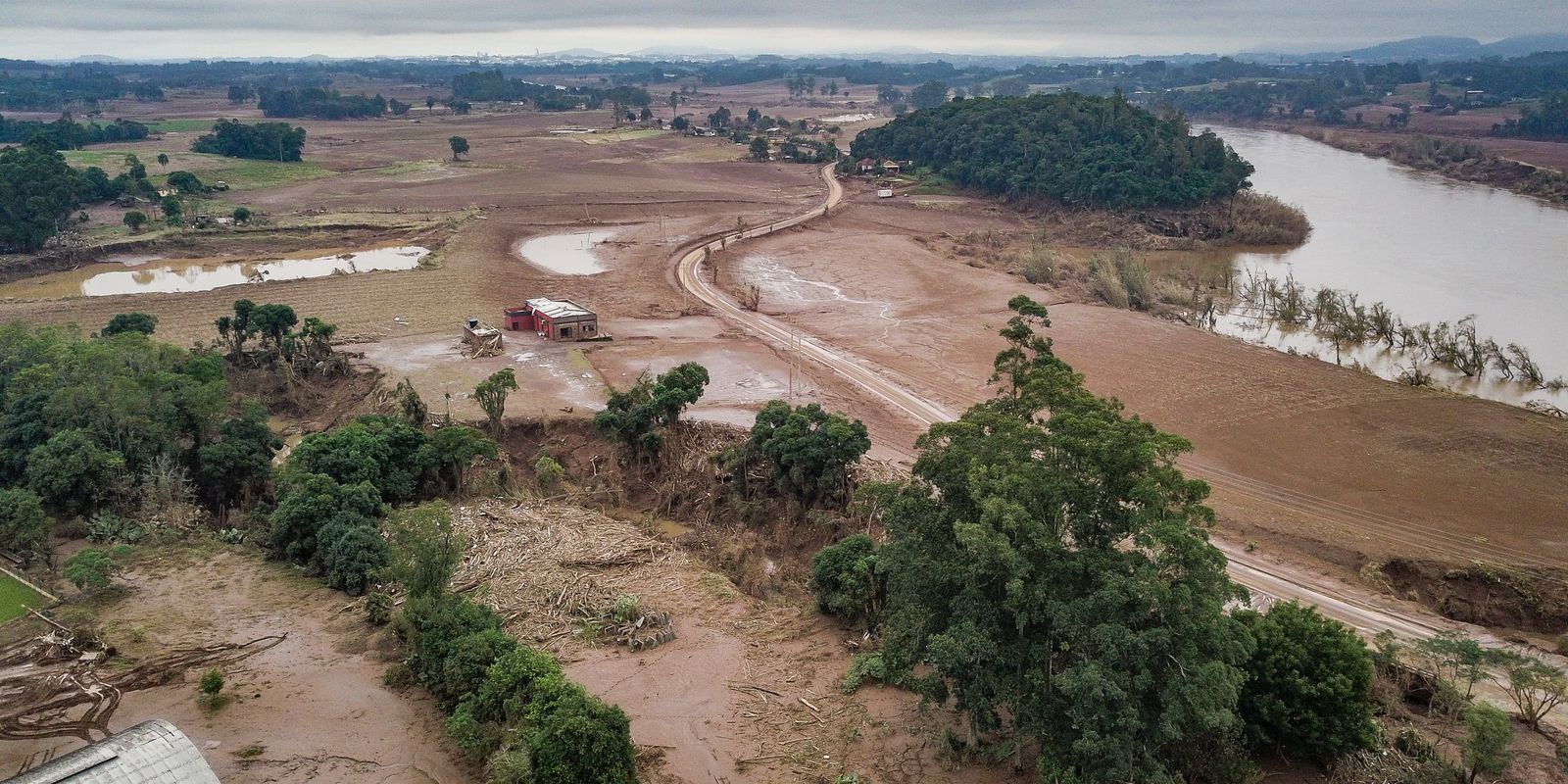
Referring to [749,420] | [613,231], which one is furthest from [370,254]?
[749,420]

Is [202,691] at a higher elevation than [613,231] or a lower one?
lower

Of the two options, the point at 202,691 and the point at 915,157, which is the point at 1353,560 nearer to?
the point at 202,691

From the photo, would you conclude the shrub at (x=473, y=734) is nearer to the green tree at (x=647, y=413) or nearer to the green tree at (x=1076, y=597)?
the green tree at (x=1076, y=597)

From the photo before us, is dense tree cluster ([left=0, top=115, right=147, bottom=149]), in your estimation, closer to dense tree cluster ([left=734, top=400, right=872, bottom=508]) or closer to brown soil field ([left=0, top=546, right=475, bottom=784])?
brown soil field ([left=0, top=546, right=475, bottom=784])

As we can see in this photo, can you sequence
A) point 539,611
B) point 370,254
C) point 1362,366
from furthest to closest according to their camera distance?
point 370,254, point 1362,366, point 539,611

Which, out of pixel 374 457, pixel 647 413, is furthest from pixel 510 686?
pixel 647 413

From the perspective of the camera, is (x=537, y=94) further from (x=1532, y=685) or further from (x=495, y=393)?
(x=1532, y=685)
